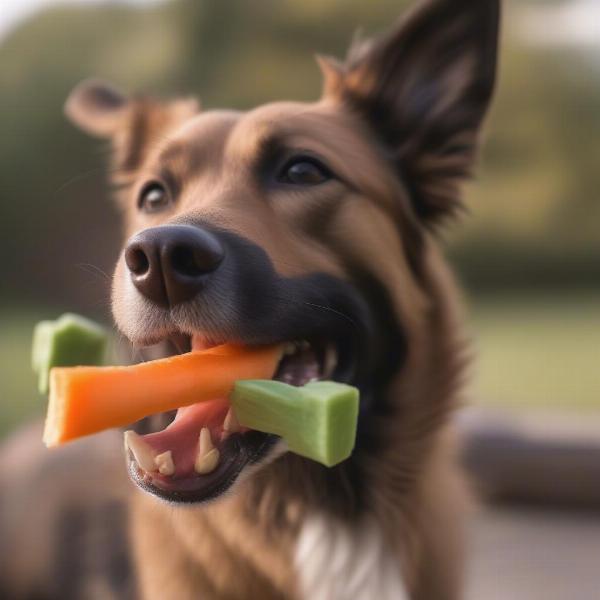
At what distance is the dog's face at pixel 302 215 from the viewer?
4.18 ft

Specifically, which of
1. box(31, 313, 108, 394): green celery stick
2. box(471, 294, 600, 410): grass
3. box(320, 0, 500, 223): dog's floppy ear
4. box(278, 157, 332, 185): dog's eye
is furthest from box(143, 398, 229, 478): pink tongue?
box(471, 294, 600, 410): grass

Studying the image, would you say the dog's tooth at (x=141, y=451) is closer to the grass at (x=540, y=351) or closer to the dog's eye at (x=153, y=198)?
the dog's eye at (x=153, y=198)

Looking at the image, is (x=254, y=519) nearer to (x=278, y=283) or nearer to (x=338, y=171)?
(x=278, y=283)

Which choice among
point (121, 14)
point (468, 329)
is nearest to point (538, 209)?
point (121, 14)

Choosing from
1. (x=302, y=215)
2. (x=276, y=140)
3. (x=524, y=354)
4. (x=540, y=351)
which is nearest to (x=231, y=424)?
(x=302, y=215)

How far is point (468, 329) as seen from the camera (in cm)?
185

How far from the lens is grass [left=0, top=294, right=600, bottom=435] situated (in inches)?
215

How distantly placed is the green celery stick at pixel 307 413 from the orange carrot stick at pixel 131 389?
0.18ft

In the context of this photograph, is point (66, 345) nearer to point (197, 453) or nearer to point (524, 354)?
point (197, 453)

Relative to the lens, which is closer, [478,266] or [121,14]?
[121,14]

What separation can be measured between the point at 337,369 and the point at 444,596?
2.03 ft

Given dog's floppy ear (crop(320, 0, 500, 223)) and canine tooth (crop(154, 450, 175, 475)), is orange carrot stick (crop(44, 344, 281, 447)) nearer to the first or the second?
canine tooth (crop(154, 450, 175, 475))

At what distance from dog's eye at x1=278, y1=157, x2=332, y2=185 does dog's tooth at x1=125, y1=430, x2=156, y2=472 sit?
2.05ft

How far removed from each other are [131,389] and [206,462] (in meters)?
0.18
